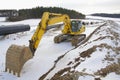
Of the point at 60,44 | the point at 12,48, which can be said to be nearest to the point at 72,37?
the point at 60,44

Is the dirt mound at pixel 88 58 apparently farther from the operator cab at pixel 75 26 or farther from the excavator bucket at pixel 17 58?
the operator cab at pixel 75 26

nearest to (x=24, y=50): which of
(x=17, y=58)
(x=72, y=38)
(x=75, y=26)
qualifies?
(x=17, y=58)

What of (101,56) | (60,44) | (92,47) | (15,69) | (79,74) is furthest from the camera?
(60,44)

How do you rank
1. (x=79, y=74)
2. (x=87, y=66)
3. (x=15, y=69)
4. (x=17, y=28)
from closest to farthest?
1. (x=79, y=74)
2. (x=87, y=66)
3. (x=15, y=69)
4. (x=17, y=28)

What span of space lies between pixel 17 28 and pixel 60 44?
45.2 ft

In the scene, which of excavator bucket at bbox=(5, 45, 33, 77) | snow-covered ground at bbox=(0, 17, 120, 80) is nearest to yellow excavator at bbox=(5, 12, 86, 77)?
excavator bucket at bbox=(5, 45, 33, 77)

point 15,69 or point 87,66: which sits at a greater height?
point 87,66

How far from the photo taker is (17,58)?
24062mm

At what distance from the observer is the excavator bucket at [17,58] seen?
23.9 metres

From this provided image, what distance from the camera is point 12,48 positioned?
25.1m

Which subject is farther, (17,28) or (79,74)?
(17,28)

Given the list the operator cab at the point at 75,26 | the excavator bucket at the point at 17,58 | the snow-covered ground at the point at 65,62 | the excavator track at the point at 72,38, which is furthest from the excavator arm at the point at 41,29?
the operator cab at the point at 75,26

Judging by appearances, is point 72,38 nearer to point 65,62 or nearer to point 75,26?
point 75,26

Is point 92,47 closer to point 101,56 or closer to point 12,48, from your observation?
point 101,56
